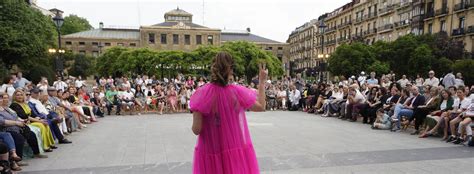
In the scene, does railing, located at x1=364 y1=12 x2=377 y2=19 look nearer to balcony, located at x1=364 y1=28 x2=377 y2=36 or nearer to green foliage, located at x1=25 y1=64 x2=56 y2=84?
balcony, located at x1=364 y1=28 x2=377 y2=36

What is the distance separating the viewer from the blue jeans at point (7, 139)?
5.10 metres

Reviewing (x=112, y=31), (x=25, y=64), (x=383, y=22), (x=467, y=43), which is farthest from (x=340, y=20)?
(x=25, y=64)

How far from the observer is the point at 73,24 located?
68.2m

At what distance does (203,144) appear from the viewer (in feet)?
8.29

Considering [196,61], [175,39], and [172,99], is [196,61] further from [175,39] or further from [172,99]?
[175,39]

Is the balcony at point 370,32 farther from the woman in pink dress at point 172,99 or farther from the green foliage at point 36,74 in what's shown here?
the green foliage at point 36,74

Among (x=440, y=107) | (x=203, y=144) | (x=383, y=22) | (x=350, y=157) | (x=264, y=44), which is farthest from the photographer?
(x=264, y=44)

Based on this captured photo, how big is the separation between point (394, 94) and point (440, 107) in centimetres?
171

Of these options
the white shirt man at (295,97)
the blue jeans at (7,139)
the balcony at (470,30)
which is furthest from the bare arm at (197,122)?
the balcony at (470,30)

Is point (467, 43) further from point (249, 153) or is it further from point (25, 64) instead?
point (25, 64)

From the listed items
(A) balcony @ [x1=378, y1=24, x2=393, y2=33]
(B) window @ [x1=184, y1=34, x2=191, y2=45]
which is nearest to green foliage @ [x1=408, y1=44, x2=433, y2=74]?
(A) balcony @ [x1=378, y1=24, x2=393, y2=33]

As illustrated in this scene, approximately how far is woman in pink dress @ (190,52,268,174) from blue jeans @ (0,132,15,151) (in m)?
4.29

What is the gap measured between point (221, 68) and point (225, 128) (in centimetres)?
51

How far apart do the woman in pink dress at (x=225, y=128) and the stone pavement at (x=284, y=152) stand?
2.47 m
